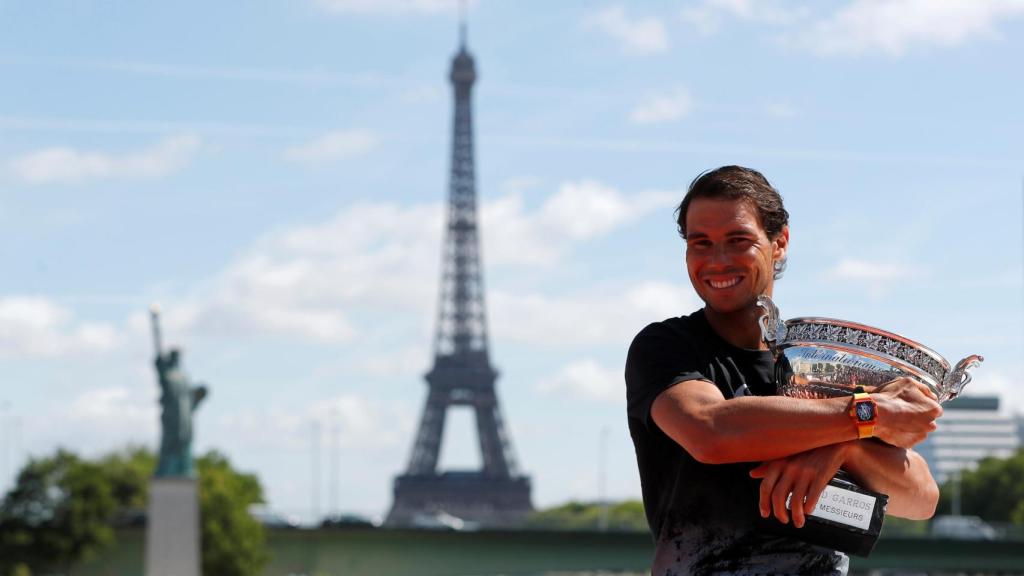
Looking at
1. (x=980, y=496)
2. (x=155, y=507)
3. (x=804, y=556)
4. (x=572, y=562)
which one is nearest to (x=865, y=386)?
(x=804, y=556)

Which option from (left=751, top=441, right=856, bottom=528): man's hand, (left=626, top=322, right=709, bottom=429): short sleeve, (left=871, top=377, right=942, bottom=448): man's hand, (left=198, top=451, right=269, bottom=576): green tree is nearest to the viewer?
(left=751, top=441, right=856, bottom=528): man's hand

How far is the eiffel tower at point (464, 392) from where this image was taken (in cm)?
10475

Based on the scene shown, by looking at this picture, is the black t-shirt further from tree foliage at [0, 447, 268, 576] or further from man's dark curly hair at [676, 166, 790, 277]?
tree foliage at [0, 447, 268, 576]

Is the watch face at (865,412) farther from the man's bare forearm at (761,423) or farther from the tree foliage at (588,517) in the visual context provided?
the tree foliage at (588,517)

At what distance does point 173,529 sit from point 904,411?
5334 centimetres

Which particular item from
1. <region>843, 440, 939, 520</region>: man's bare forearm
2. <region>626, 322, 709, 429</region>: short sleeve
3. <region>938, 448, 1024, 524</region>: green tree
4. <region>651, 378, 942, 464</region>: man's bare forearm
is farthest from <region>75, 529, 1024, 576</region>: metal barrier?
<region>651, 378, 942, 464</region>: man's bare forearm

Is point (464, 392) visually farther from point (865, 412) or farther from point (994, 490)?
point (865, 412)

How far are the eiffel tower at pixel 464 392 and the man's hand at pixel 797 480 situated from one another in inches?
3958

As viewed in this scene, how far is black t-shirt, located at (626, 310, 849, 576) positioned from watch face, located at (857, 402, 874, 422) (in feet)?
0.91

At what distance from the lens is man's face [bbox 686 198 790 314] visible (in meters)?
4.18

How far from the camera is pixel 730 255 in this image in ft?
13.7

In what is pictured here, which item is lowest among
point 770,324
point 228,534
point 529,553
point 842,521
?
point 842,521

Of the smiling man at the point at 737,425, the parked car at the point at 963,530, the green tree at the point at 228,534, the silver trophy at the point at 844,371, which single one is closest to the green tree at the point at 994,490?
the parked car at the point at 963,530

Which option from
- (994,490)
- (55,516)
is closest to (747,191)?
(55,516)
